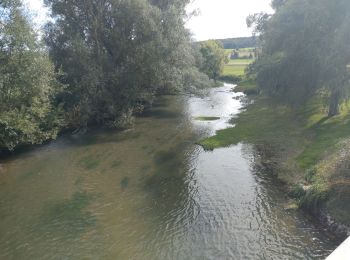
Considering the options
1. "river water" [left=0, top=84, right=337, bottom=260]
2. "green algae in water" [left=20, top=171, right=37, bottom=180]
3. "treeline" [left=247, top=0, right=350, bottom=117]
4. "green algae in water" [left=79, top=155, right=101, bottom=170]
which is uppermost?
"treeline" [left=247, top=0, right=350, bottom=117]

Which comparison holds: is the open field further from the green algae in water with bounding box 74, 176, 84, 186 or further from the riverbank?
the green algae in water with bounding box 74, 176, 84, 186

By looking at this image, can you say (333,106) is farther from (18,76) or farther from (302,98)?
(18,76)

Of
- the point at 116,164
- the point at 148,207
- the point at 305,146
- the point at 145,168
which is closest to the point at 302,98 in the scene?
the point at 305,146

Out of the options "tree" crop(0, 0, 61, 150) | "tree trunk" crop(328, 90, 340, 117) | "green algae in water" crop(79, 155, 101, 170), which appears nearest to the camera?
"green algae in water" crop(79, 155, 101, 170)

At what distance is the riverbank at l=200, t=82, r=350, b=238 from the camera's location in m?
17.4

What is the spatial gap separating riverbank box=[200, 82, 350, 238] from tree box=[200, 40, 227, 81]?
144 ft

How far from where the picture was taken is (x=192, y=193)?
2184cm

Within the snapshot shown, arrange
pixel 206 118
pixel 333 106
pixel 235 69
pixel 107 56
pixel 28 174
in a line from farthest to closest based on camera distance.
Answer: pixel 235 69
pixel 206 118
pixel 107 56
pixel 333 106
pixel 28 174

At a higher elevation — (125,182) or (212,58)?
(212,58)

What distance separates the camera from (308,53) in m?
34.3

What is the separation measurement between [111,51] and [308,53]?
26.1 metres

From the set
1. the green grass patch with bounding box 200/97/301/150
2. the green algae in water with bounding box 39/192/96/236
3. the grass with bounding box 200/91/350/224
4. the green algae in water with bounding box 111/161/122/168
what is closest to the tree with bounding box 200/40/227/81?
the grass with bounding box 200/91/350/224

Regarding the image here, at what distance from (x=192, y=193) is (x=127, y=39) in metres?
28.9

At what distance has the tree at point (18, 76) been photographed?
28.9 metres
